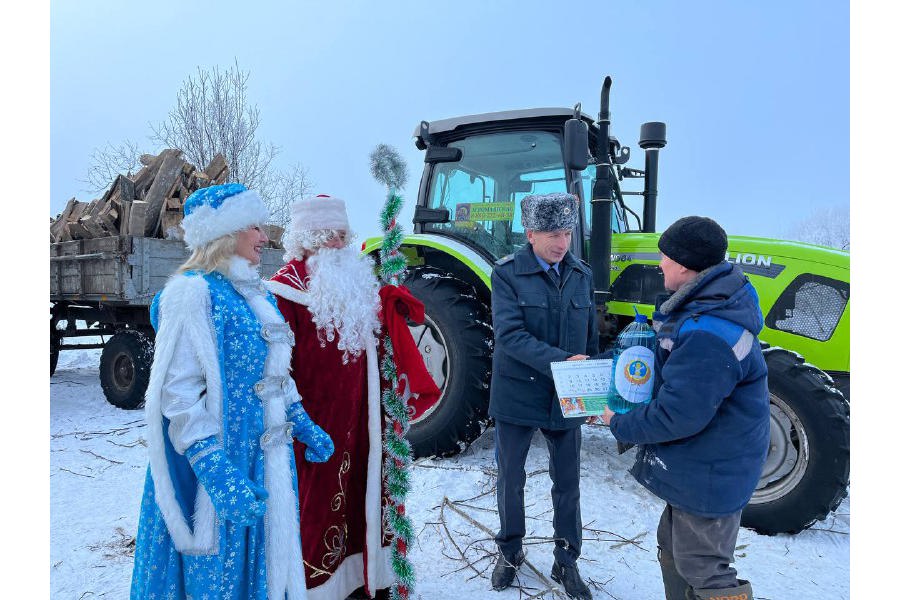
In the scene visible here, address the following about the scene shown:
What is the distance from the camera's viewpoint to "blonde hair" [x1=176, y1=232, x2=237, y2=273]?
5.63 feet

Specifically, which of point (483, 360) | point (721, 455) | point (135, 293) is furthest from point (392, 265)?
point (135, 293)

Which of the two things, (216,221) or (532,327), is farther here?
(532,327)

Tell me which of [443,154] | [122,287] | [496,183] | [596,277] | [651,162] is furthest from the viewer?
[122,287]

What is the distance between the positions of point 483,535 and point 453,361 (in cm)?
133

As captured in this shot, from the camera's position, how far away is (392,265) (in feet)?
8.41

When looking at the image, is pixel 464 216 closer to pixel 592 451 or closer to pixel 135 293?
pixel 592 451

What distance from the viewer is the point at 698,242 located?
70.5 inches

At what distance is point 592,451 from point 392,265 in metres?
2.73

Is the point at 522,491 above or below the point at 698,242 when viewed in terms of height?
below

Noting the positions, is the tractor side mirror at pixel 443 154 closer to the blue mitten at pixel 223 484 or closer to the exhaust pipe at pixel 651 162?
the exhaust pipe at pixel 651 162

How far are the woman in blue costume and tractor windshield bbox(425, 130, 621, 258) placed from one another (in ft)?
8.79

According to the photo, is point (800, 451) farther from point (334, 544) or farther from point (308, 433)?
point (308, 433)

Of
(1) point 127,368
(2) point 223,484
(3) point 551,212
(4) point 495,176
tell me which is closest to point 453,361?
(4) point 495,176

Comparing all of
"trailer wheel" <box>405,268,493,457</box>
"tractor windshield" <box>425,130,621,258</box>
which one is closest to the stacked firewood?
"tractor windshield" <box>425,130,621,258</box>
